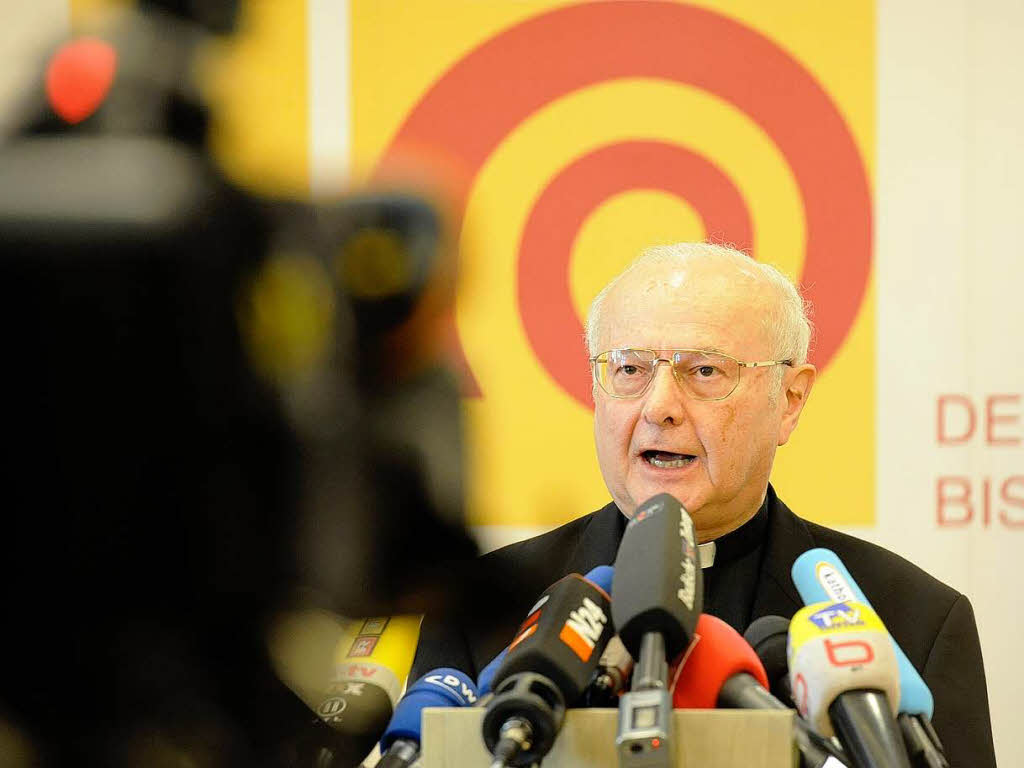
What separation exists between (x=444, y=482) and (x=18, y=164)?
34cm

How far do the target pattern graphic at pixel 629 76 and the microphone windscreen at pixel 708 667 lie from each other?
1.94 m

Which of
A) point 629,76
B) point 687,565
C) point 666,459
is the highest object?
point 629,76

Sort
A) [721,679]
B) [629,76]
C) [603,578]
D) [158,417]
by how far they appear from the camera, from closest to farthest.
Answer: [158,417] < [721,679] < [603,578] < [629,76]

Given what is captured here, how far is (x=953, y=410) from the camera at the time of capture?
9.18 ft

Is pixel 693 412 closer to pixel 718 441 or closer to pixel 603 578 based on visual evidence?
pixel 718 441

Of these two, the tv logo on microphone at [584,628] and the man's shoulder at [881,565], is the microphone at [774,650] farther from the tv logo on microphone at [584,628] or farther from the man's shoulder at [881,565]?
the man's shoulder at [881,565]

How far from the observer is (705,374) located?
1.89m

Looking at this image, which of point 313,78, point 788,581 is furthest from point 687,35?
point 788,581

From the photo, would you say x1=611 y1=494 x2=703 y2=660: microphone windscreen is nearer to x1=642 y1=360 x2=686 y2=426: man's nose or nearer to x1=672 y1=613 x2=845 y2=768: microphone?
x1=672 y1=613 x2=845 y2=768: microphone

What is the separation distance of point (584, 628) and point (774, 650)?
32 cm

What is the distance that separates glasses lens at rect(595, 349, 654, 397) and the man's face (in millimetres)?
15

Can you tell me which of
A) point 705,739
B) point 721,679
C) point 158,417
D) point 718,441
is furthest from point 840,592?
point 718,441

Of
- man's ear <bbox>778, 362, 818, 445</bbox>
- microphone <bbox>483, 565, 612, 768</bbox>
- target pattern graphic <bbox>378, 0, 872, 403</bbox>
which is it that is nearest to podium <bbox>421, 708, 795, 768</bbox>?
microphone <bbox>483, 565, 612, 768</bbox>

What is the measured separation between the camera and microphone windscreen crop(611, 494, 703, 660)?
85cm
